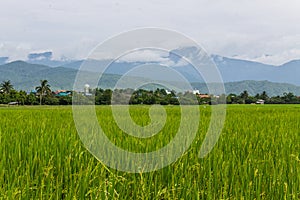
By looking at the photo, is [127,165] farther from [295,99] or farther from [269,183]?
[295,99]

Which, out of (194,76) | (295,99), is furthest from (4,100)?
(194,76)

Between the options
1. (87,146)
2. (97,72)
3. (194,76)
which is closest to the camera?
(87,146)

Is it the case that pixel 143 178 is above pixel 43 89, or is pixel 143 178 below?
below

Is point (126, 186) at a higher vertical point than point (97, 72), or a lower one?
lower

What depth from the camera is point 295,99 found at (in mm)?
47844

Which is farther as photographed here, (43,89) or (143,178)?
(43,89)

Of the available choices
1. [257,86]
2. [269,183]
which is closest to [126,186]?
[269,183]

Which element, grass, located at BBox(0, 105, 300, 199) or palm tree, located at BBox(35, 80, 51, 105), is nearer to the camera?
grass, located at BBox(0, 105, 300, 199)

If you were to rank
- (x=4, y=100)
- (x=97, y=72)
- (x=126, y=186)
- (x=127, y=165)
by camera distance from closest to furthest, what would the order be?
(x=126, y=186)
(x=127, y=165)
(x=97, y=72)
(x=4, y=100)

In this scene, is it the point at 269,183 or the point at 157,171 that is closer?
the point at 269,183

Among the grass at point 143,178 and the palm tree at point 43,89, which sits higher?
the palm tree at point 43,89

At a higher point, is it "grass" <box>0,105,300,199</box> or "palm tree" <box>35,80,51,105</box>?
"palm tree" <box>35,80,51,105</box>

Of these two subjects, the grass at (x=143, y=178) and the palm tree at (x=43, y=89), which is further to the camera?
the palm tree at (x=43, y=89)

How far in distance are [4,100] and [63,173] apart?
4785 cm
